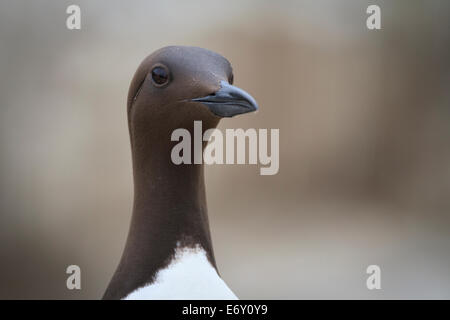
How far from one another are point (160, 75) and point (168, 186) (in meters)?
0.30

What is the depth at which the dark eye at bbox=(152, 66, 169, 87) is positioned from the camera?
161cm

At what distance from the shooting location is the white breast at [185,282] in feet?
5.37

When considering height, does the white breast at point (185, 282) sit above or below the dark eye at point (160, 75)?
below

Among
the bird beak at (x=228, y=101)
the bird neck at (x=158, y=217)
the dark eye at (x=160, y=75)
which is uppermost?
the dark eye at (x=160, y=75)

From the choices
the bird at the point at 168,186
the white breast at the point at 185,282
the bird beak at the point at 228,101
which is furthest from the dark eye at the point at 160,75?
the white breast at the point at 185,282

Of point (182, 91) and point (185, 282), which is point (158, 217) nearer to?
point (185, 282)

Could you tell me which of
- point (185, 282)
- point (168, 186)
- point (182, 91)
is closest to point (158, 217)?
point (168, 186)

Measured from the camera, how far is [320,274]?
375 cm

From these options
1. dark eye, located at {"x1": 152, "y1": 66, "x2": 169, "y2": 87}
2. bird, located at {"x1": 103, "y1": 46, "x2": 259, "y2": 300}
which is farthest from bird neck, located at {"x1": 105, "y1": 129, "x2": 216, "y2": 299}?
dark eye, located at {"x1": 152, "y1": 66, "x2": 169, "y2": 87}

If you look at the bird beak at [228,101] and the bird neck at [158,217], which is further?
the bird neck at [158,217]

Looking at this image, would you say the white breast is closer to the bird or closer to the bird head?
the bird

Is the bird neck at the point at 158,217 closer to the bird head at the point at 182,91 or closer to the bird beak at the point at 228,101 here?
the bird head at the point at 182,91

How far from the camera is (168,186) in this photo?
168 centimetres
